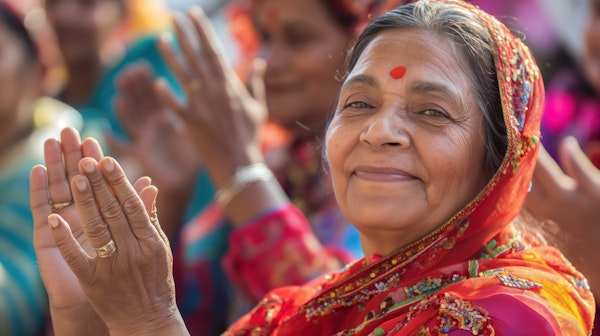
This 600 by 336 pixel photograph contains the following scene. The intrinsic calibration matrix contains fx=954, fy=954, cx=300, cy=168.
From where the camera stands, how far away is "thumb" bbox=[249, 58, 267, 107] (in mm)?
4137

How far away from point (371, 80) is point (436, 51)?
18cm

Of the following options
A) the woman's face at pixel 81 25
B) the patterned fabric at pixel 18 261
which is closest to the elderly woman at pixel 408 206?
the patterned fabric at pixel 18 261

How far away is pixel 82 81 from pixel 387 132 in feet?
13.4

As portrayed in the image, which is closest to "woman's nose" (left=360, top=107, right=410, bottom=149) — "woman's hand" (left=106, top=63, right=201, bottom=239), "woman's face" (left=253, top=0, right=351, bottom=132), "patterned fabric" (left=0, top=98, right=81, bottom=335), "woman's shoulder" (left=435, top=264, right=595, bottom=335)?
"woman's shoulder" (left=435, top=264, right=595, bottom=335)

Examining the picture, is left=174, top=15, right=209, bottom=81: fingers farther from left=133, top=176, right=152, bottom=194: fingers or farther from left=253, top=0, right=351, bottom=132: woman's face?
left=133, top=176, right=152, bottom=194: fingers

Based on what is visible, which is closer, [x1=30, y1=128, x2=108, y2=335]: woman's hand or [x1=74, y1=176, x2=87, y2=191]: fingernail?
[x1=74, y1=176, x2=87, y2=191]: fingernail

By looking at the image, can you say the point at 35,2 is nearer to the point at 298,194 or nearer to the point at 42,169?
the point at 298,194

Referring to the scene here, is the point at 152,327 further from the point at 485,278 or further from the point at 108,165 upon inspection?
the point at 485,278

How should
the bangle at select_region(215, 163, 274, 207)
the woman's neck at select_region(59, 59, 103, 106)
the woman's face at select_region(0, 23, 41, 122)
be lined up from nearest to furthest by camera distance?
the bangle at select_region(215, 163, 274, 207)
the woman's face at select_region(0, 23, 41, 122)
the woman's neck at select_region(59, 59, 103, 106)

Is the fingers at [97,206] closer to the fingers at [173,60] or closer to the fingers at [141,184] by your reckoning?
the fingers at [141,184]

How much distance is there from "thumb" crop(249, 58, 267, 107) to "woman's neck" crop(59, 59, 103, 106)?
2.00 meters

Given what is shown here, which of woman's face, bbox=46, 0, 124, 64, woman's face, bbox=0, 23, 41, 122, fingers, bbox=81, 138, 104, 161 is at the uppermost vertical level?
woman's face, bbox=46, 0, 124, 64

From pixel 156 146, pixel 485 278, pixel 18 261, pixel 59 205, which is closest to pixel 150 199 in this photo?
pixel 59 205

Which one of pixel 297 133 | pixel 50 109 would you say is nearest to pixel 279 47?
pixel 297 133
